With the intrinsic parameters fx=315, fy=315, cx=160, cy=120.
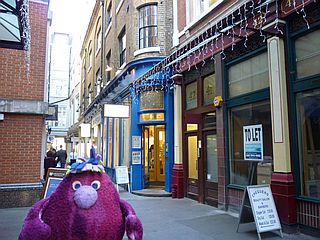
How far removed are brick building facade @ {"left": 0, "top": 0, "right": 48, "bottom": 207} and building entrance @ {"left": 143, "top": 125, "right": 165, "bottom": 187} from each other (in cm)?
593

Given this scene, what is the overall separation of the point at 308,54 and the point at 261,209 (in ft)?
10.6

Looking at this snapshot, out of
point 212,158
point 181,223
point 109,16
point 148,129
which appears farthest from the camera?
point 109,16

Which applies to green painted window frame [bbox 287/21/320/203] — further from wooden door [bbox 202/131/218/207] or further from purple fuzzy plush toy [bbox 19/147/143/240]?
purple fuzzy plush toy [bbox 19/147/143/240]

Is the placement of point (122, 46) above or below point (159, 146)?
above

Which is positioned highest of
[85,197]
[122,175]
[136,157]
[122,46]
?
[122,46]

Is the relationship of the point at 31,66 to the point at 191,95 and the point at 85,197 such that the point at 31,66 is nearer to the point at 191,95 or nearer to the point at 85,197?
the point at 191,95

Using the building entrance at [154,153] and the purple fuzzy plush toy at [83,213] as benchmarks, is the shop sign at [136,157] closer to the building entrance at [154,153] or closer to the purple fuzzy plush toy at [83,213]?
the building entrance at [154,153]

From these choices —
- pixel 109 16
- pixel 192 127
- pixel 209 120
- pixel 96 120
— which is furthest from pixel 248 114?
pixel 96 120

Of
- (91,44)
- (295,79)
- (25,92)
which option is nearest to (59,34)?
(91,44)

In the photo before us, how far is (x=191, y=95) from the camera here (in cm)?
1095

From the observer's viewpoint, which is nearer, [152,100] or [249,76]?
[249,76]

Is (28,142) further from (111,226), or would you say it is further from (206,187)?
(111,226)

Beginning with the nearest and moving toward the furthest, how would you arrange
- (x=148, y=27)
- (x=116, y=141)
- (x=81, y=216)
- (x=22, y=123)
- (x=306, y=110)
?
(x=81, y=216) < (x=306, y=110) < (x=22, y=123) < (x=148, y=27) < (x=116, y=141)

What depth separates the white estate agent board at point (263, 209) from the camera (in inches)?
235
